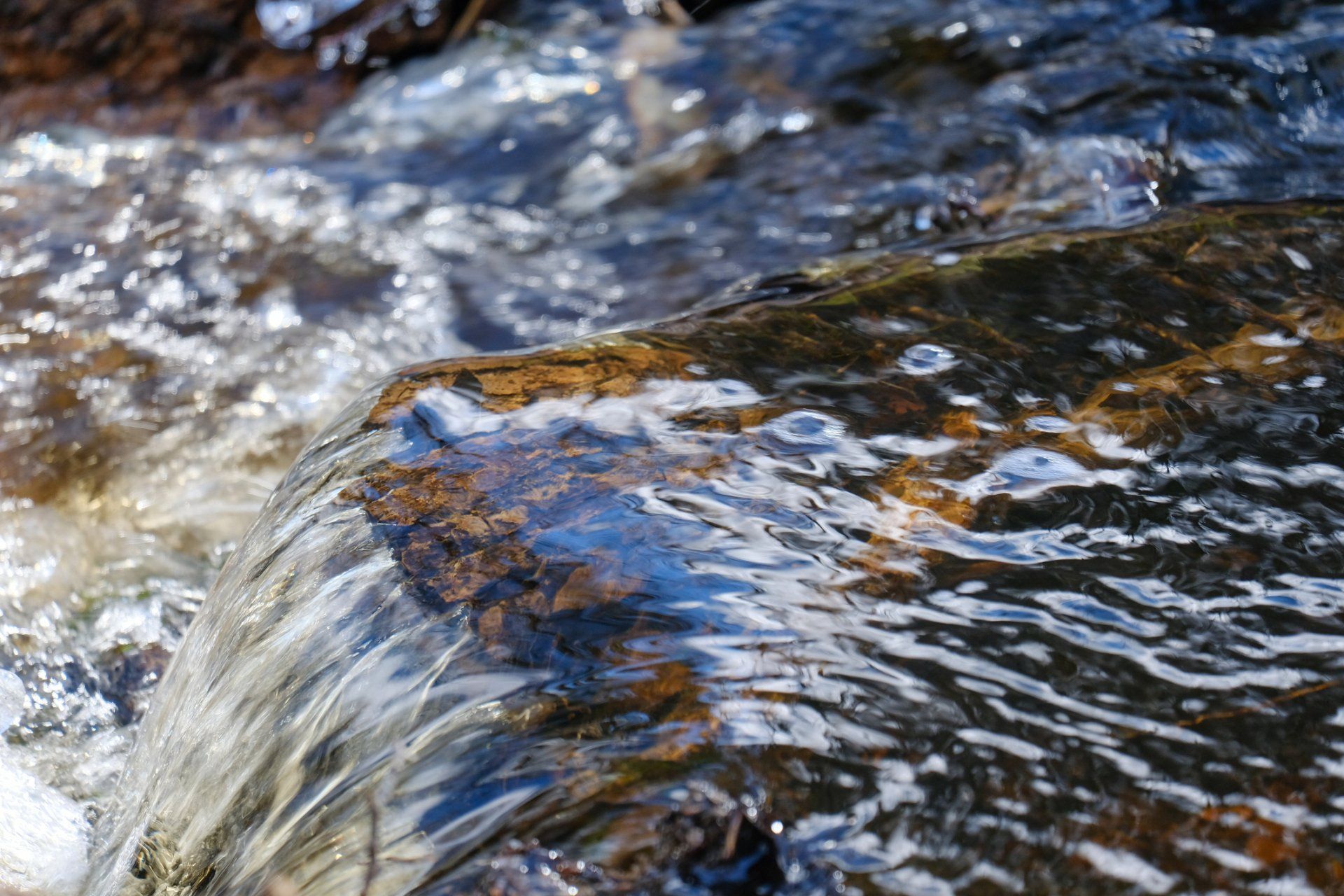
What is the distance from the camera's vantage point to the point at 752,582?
1583 millimetres

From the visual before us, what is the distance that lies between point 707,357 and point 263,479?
6.16 ft

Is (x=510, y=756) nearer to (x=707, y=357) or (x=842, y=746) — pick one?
(x=842, y=746)

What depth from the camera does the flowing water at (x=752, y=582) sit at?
130cm

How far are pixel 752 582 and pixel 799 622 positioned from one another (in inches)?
3.9

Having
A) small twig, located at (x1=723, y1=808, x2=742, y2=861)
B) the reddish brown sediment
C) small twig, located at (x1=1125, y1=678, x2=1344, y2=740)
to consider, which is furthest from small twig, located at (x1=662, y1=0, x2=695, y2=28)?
small twig, located at (x1=723, y1=808, x2=742, y2=861)

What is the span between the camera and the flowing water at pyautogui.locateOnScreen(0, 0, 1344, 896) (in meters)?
1.30

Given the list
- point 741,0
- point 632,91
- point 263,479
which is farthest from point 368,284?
point 741,0

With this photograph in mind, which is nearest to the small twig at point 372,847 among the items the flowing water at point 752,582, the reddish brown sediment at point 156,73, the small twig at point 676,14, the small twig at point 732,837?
the flowing water at point 752,582

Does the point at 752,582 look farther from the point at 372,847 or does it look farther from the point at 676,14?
the point at 676,14

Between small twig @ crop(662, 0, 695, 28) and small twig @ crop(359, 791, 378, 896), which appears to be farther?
small twig @ crop(662, 0, 695, 28)

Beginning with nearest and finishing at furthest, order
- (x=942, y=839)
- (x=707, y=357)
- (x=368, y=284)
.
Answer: (x=942, y=839) → (x=707, y=357) → (x=368, y=284)

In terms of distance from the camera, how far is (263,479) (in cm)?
345

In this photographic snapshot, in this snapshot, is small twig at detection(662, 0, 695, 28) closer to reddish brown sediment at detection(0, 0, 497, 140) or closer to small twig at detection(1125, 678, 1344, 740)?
reddish brown sediment at detection(0, 0, 497, 140)

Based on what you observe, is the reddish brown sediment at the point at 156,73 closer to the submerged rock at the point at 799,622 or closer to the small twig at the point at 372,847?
the submerged rock at the point at 799,622
